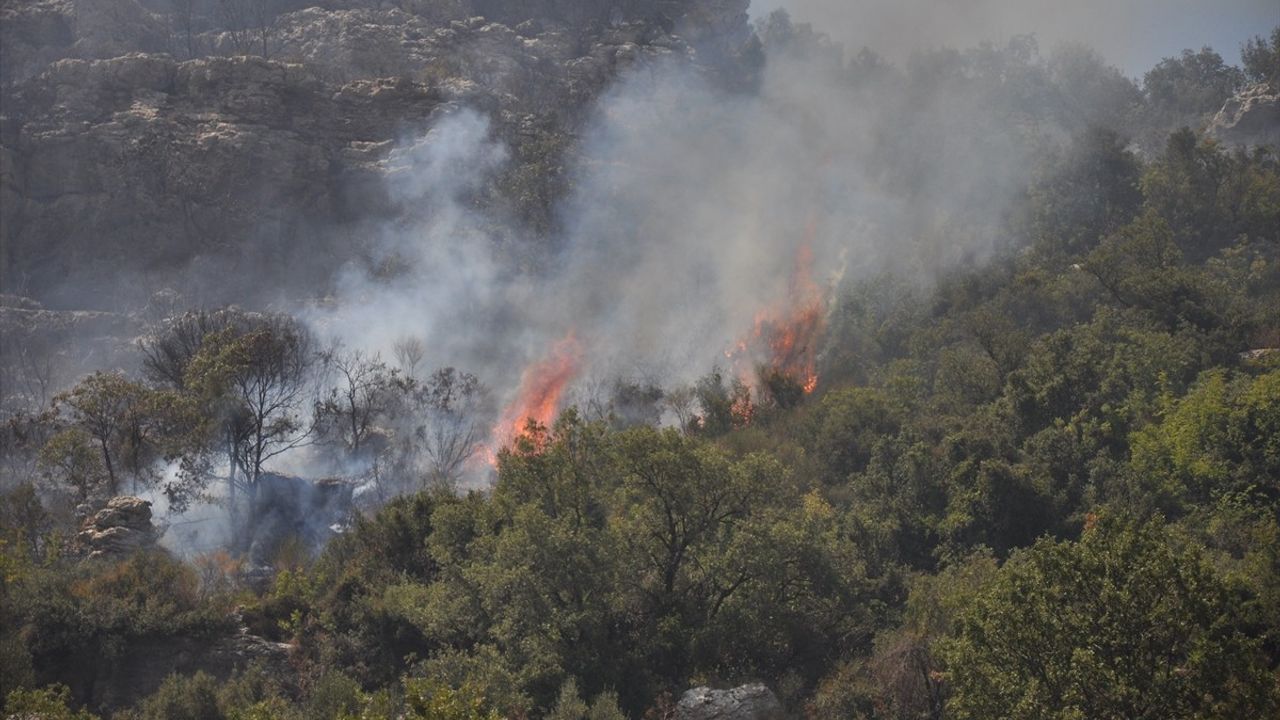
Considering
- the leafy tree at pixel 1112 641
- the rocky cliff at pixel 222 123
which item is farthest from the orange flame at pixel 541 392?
the leafy tree at pixel 1112 641

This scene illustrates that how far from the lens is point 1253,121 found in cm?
6975

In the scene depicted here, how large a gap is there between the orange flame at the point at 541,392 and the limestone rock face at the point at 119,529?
2034cm

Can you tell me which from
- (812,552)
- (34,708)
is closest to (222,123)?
(34,708)

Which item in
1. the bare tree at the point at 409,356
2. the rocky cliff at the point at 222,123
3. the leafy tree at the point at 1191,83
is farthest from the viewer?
the leafy tree at the point at 1191,83

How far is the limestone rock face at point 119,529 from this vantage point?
4072 centimetres

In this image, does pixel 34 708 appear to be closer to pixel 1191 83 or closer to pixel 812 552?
pixel 812 552

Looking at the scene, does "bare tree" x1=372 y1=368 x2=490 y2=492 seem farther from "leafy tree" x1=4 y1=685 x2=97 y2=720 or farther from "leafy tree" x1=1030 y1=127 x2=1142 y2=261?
"leafy tree" x1=1030 y1=127 x2=1142 y2=261

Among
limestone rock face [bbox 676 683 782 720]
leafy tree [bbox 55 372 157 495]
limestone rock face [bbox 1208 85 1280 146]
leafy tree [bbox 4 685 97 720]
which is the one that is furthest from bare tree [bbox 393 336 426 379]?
limestone rock face [bbox 1208 85 1280 146]

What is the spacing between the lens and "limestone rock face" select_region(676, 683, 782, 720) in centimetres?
2945

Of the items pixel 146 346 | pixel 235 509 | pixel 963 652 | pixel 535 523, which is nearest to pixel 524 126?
pixel 146 346

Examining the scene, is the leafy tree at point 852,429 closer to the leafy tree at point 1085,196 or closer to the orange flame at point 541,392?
the orange flame at point 541,392

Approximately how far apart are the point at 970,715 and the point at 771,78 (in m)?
85.7

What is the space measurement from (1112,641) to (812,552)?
13.1m

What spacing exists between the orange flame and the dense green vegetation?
31.3 feet
